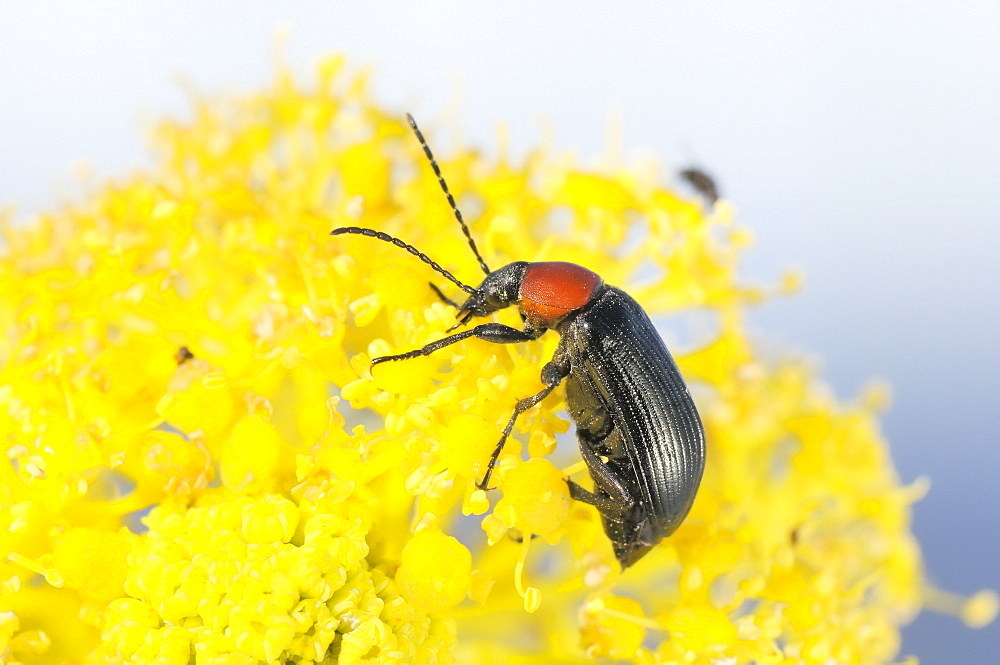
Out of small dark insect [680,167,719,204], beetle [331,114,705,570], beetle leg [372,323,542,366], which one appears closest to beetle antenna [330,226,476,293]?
beetle [331,114,705,570]

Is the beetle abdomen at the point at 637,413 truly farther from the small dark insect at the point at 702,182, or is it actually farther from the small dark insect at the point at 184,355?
the small dark insect at the point at 702,182

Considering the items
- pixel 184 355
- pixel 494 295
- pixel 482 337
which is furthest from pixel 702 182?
pixel 184 355

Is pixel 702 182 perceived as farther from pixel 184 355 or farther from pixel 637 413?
pixel 184 355

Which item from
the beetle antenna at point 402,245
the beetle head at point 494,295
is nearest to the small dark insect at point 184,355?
the beetle antenna at point 402,245

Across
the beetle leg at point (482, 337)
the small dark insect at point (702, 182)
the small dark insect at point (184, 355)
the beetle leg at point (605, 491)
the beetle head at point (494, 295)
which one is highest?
the small dark insect at point (702, 182)

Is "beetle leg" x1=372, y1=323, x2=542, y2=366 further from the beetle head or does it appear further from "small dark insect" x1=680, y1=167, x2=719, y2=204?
"small dark insect" x1=680, y1=167, x2=719, y2=204

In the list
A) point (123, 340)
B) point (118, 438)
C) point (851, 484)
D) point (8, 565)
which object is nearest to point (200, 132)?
point (123, 340)
